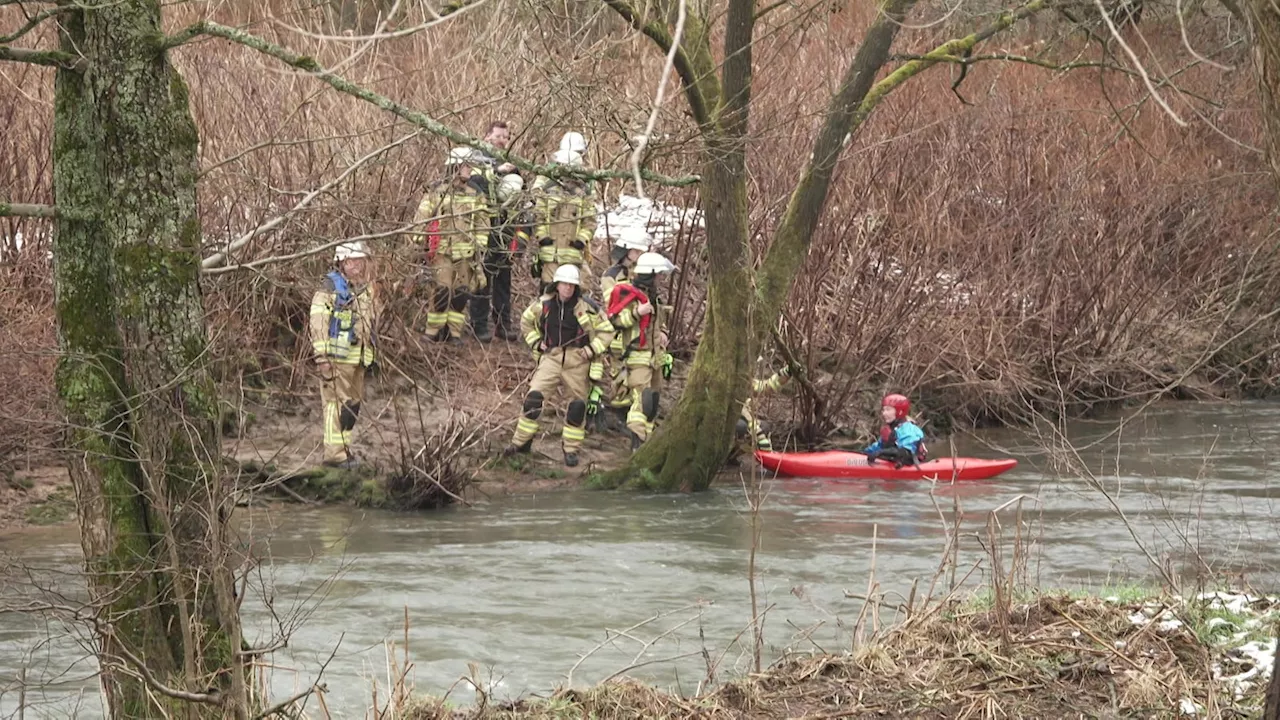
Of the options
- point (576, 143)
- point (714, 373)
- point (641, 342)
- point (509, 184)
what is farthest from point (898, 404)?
point (509, 184)

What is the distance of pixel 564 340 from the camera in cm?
1381

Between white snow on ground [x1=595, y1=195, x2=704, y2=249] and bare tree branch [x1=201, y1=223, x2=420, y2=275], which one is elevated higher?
white snow on ground [x1=595, y1=195, x2=704, y2=249]

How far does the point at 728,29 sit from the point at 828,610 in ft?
15.6

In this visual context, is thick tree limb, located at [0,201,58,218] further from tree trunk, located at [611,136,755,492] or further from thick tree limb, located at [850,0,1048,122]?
thick tree limb, located at [850,0,1048,122]

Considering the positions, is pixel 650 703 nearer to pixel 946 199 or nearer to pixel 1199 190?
pixel 946 199

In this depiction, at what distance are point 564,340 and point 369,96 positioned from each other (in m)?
8.12

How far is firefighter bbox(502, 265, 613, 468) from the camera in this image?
1380cm

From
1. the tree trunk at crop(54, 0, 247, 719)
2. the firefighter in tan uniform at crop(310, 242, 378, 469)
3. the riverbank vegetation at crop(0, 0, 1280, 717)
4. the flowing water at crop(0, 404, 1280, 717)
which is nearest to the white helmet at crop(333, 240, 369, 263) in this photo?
the firefighter in tan uniform at crop(310, 242, 378, 469)

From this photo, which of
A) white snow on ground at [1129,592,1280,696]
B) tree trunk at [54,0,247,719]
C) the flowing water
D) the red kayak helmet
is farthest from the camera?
the red kayak helmet

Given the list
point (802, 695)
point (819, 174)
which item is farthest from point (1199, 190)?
point (802, 695)

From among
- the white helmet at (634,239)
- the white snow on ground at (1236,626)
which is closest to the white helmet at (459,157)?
the white helmet at (634,239)

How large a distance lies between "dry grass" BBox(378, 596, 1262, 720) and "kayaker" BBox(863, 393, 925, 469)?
7440 mm

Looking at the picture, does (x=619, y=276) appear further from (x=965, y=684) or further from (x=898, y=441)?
(x=965, y=684)

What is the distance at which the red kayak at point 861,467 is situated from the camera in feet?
47.1
